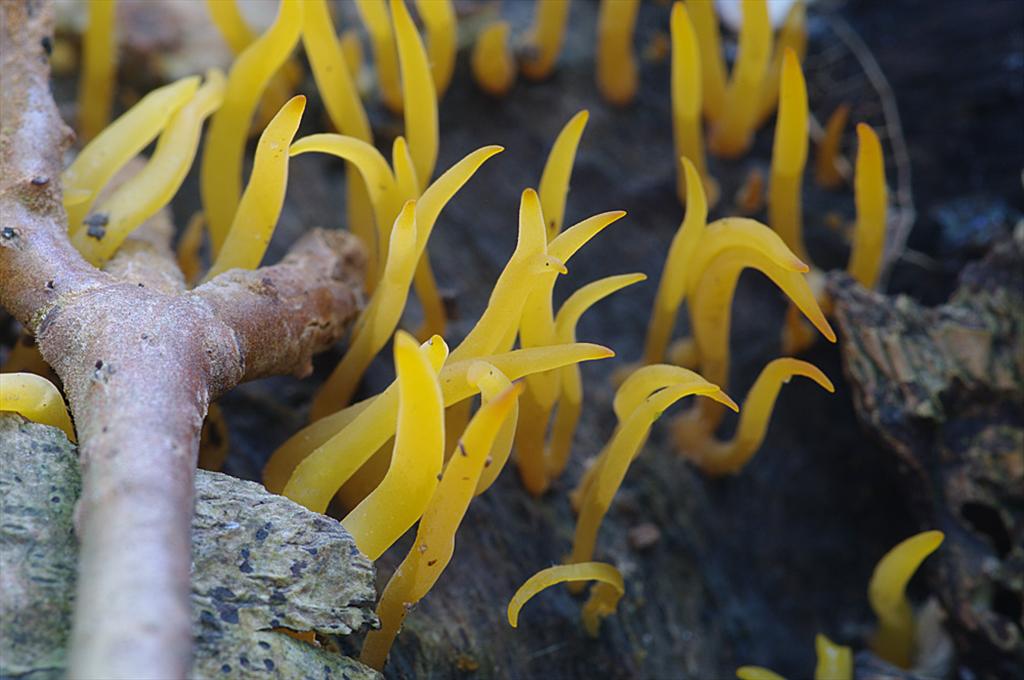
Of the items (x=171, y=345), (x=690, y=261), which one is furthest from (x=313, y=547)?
(x=690, y=261)

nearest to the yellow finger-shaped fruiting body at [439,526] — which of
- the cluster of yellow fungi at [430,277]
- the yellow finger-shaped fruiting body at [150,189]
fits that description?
the cluster of yellow fungi at [430,277]

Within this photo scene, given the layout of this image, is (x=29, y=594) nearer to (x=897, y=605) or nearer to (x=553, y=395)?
(x=553, y=395)

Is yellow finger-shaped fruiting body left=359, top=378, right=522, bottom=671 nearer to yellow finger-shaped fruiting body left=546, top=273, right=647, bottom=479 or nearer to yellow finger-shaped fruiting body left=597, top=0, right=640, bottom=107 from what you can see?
yellow finger-shaped fruiting body left=546, top=273, right=647, bottom=479

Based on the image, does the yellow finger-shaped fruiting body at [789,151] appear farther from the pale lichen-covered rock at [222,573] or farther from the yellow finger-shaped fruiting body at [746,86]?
the pale lichen-covered rock at [222,573]

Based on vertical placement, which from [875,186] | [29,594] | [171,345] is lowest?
[29,594]

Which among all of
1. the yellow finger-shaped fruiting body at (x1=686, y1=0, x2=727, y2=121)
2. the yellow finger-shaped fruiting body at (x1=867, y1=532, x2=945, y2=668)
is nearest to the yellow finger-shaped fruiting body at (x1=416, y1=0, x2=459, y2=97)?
the yellow finger-shaped fruiting body at (x1=686, y1=0, x2=727, y2=121)

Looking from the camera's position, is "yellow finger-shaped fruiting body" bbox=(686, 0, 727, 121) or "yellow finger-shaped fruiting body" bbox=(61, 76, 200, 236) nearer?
"yellow finger-shaped fruiting body" bbox=(61, 76, 200, 236)

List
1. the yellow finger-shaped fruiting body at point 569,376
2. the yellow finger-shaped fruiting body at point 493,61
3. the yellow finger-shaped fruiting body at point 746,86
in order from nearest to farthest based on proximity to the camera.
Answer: the yellow finger-shaped fruiting body at point 569,376 < the yellow finger-shaped fruiting body at point 746,86 < the yellow finger-shaped fruiting body at point 493,61
